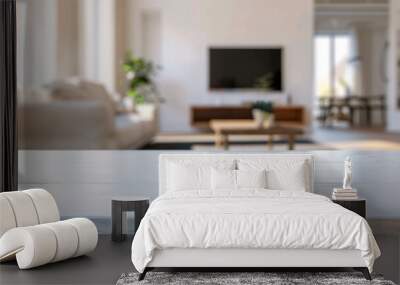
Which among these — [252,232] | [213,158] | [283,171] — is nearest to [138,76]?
[213,158]

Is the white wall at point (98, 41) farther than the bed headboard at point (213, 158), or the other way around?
the white wall at point (98, 41)

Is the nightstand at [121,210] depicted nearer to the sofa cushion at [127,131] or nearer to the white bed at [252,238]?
the sofa cushion at [127,131]

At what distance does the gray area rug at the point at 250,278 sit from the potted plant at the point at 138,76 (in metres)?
1.98

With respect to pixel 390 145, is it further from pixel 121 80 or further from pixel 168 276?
pixel 168 276

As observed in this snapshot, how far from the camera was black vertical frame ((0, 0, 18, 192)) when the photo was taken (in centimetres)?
564

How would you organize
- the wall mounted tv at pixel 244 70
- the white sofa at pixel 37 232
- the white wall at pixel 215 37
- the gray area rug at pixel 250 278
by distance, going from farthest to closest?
the wall mounted tv at pixel 244 70 → the white wall at pixel 215 37 → the white sofa at pixel 37 232 → the gray area rug at pixel 250 278

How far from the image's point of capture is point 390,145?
6020 millimetres

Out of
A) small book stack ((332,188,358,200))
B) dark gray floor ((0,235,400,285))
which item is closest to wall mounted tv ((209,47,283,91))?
small book stack ((332,188,358,200))

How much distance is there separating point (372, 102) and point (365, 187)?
2.00 m

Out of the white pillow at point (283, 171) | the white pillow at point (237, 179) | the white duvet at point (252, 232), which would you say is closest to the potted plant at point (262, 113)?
the white pillow at point (283, 171)

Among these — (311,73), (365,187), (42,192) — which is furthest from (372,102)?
(42,192)

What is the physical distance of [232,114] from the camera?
679 centimetres

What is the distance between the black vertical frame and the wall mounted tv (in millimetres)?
1734

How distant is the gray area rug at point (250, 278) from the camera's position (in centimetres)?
407
